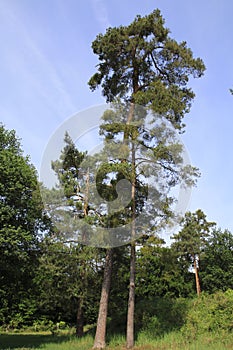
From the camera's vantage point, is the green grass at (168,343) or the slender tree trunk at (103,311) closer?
the green grass at (168,343)

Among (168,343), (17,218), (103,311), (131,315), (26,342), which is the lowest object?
(26,342)

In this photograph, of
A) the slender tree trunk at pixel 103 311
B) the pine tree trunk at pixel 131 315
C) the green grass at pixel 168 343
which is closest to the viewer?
the green grass at pixel 168 343

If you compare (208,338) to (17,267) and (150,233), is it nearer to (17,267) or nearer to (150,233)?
(150,233)

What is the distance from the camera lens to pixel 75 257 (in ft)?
52.5

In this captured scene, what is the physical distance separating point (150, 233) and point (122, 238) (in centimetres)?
129

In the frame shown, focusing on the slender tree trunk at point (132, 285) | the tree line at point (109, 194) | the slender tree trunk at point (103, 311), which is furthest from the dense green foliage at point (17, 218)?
the slender tree trunk at point (132, 285)

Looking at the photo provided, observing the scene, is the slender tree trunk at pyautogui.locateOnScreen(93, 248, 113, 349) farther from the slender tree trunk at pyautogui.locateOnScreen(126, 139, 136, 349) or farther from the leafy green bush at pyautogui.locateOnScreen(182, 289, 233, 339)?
the leafy green bush at pyautogui.locateOnScreen(182, 289, 233, 339)

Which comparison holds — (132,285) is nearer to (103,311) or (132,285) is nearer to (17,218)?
(103,311)

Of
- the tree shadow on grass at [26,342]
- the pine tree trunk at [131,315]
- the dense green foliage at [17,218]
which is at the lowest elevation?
the tree shadow on grass at [26,342]

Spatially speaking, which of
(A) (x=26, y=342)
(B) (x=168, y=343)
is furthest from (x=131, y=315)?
(A) (x=26, y=342)

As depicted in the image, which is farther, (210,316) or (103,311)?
(210,316)

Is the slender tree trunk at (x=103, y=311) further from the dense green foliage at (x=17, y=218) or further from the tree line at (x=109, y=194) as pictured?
the dense green foliage at (x=17, y=218)

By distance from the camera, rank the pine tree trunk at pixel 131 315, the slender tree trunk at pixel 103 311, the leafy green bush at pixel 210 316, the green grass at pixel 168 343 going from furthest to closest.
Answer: the leafy green bush at pixel 210 316, the slender tree trunk at pixel 103 311, the pine tree trunk at pixel 131 315, the green grass at pixel 168 343

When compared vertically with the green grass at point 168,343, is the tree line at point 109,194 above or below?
above
